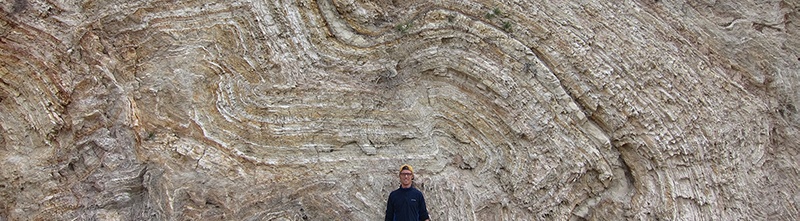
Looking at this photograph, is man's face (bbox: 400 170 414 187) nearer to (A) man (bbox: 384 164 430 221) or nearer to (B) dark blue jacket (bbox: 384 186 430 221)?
(A) man (bbox: 384 164 430 221)

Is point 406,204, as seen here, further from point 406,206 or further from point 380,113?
point 380,113

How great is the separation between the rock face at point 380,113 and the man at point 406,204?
0.62 meters

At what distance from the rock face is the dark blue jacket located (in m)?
0.61

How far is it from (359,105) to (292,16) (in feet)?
5.40

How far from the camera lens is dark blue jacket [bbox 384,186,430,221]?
21.0 feet

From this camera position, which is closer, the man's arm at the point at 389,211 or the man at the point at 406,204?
the man at the point at 406,204

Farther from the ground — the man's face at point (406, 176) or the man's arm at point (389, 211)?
the man's face at point (406, 176)

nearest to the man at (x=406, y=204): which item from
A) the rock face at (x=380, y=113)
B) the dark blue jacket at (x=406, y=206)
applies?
the dark blue jacket at (x=406, y=206)

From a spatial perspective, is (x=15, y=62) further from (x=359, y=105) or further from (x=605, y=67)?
(x=605, y=67)

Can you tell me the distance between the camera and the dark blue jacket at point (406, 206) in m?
6.40

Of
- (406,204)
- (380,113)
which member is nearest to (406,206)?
(406,204)

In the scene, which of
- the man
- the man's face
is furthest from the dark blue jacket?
the man's face

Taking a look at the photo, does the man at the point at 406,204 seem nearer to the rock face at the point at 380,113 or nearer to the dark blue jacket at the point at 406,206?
the dark blue jacket at the point at 406,206

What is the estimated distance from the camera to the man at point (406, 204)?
640 centimetres
